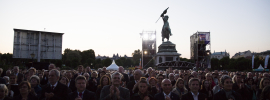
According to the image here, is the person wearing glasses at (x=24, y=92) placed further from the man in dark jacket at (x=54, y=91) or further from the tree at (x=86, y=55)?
the tree at (x=86, y=55)

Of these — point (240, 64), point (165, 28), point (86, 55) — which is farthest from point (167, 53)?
point (86, 55)

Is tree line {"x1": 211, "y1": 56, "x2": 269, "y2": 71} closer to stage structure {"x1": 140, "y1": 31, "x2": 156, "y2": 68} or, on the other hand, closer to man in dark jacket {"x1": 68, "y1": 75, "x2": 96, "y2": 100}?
stage structure {"x1": 140, "y1": 31, "x2": 156, "y2": 68}

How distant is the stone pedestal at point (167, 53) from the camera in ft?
150

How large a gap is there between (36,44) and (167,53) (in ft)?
105

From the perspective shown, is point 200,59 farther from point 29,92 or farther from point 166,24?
point 29,92

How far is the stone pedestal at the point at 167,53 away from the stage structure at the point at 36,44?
98.9 feet

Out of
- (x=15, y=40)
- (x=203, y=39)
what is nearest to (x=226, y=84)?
(x=15, y=40)

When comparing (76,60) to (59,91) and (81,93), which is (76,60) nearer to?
(59,91)

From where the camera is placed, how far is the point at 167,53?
149 feet

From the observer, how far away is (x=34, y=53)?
16469 millimetres

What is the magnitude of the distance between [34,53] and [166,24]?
35.1m

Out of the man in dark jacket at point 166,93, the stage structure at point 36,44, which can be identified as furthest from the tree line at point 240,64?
the man in dark jacket at point 166,93

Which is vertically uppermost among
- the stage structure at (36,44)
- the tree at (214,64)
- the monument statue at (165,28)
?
the monument statue at (165,28)

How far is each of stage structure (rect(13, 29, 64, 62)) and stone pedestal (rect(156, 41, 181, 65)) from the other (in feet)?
98.9
